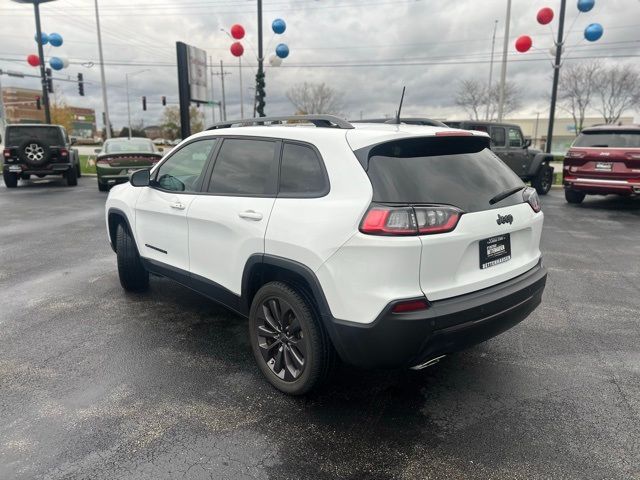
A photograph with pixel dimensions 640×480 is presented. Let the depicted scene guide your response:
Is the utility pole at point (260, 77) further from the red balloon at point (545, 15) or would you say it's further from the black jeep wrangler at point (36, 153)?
the red balloon at point (545, 15)

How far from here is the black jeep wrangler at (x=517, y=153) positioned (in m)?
12.7

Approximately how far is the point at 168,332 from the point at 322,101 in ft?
153

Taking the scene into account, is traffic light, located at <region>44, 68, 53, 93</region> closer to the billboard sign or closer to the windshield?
the billboard sign

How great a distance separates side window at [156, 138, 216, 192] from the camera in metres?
3.92

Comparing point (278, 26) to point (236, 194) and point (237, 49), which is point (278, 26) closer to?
point (237, 49)

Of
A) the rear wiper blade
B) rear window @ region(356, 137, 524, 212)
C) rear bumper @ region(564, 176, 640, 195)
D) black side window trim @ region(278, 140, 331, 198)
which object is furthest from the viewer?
rear bumper @ region(564, 176, 640, 195)

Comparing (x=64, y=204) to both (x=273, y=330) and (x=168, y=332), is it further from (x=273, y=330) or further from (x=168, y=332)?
(x=273, y=330)

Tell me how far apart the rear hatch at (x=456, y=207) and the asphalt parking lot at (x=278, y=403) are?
84 centimetres

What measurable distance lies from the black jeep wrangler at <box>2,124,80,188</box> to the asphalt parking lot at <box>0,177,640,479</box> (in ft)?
38.4

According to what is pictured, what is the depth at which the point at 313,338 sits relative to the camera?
9.41 feet

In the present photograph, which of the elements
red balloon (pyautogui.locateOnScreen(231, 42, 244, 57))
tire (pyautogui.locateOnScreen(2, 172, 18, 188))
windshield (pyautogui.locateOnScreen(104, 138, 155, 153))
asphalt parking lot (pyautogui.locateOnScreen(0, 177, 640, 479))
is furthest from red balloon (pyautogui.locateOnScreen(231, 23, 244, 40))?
asphalt parking lot (pyautogui.locateOnScreen(0, 177, 640, 479))

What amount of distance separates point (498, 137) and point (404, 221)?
11352 mm

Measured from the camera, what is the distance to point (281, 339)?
316 centimetres

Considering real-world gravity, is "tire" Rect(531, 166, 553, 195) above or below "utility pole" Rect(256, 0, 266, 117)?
below
